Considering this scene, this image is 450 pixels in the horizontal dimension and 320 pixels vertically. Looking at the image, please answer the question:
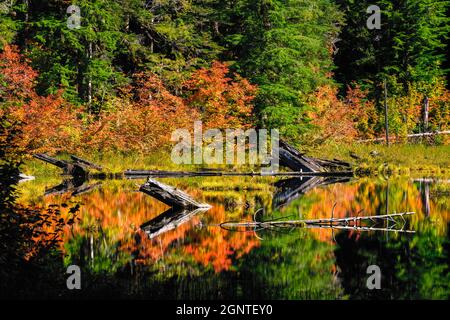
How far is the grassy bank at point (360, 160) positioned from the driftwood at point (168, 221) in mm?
11484

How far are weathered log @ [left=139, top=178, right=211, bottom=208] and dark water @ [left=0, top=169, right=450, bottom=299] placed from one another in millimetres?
347

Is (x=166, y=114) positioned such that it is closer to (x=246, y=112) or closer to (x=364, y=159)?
(x=246, y=112)

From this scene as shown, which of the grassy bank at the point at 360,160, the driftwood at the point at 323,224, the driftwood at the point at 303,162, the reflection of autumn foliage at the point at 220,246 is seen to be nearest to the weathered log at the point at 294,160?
the driftwood at the point at 303,162

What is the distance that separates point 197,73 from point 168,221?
20.5m

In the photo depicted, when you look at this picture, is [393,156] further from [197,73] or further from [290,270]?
[290,270]

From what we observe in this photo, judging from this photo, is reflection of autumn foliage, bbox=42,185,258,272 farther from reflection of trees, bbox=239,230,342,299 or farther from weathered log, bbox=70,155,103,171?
weathered log, bbox=70,155,103,171

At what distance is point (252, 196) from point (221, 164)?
31.9 feet

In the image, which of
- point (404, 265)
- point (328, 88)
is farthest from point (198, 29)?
point (404, 265)

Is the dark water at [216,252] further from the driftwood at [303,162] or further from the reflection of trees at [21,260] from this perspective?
the driftwood at [303,162]

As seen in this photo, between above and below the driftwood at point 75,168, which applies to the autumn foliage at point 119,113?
above

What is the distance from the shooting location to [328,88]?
39375 millimetres

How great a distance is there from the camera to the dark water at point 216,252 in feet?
28.5

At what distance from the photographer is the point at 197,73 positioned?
3388 cm

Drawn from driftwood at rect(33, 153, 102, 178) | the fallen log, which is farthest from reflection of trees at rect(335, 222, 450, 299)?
driftwood at rect(33, 153, 102, 178)
